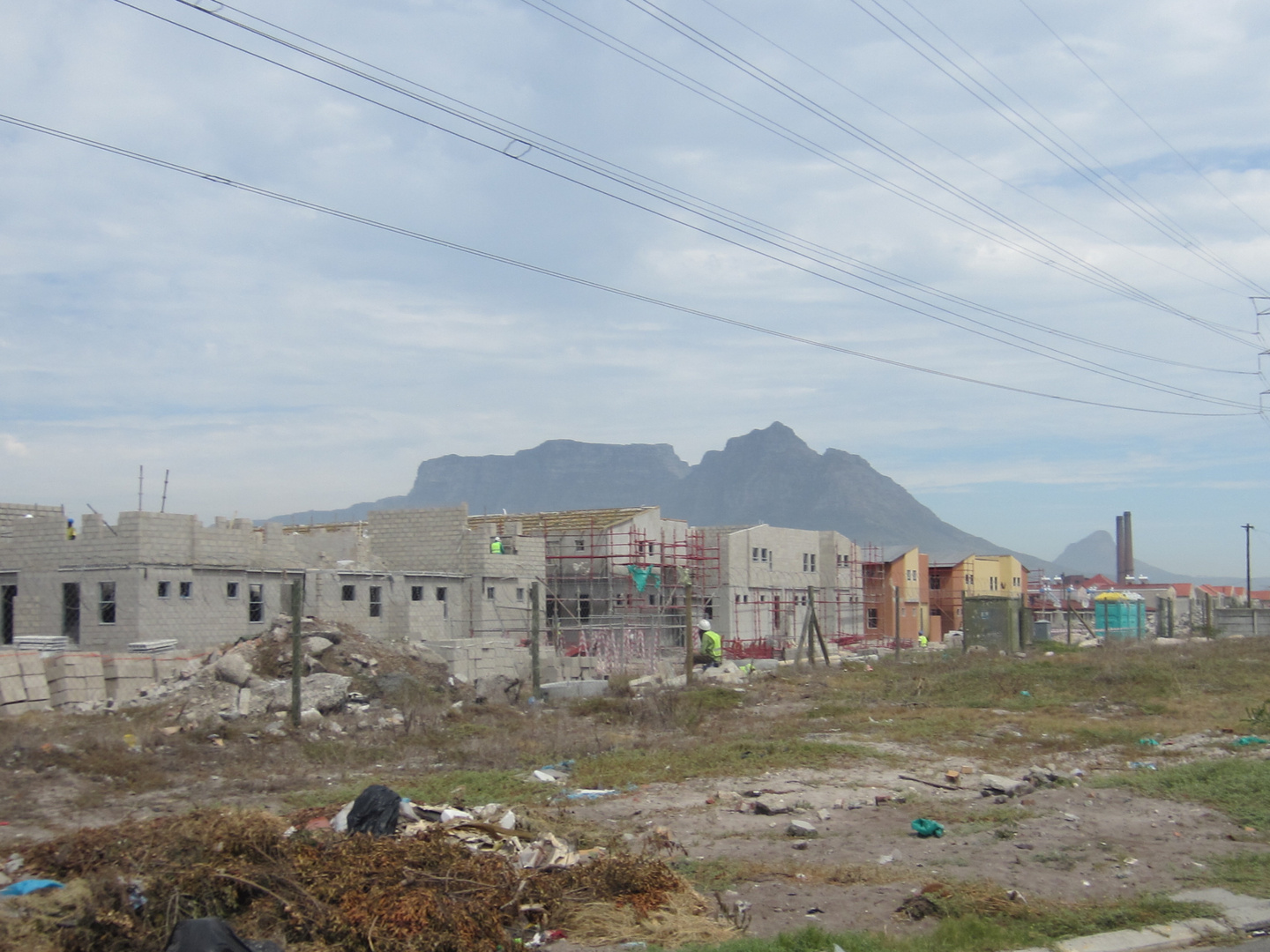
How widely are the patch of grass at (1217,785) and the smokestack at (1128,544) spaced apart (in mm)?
127526

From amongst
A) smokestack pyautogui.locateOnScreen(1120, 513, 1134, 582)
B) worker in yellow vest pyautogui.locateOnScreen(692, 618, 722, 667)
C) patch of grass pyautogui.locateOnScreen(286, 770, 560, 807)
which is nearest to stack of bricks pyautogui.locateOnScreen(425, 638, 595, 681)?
worker in yellow vest pyautogui.locateOnScreen(692, 618, 722, 667)

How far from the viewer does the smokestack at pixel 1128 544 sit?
5118 inches

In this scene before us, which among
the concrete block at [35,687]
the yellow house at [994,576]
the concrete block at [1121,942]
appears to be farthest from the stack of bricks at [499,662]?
the yellow house at [994,576]

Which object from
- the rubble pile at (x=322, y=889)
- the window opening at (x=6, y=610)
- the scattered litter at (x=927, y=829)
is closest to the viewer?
the rubble pile at (x=322, y=889)

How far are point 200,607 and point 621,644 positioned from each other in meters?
16.7

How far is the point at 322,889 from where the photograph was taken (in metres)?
6.88

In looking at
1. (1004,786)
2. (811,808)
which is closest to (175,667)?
(811,808)

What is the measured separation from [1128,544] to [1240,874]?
5326 inches

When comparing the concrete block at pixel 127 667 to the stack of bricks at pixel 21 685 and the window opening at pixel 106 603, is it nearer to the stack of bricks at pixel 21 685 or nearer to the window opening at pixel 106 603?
the stack of bricks at pixel 21 685

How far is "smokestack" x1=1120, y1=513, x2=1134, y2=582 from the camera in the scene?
130 metres

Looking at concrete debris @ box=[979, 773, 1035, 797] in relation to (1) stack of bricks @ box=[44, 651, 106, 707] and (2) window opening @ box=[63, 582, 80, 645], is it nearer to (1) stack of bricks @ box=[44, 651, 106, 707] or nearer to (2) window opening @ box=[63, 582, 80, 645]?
(1) stack of bricks @ box=[44, 651, 106, 707]

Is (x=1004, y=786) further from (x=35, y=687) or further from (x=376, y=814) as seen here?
(x=35, y=687)

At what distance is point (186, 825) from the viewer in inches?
294

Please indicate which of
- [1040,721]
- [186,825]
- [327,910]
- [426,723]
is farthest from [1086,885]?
[426,723]
